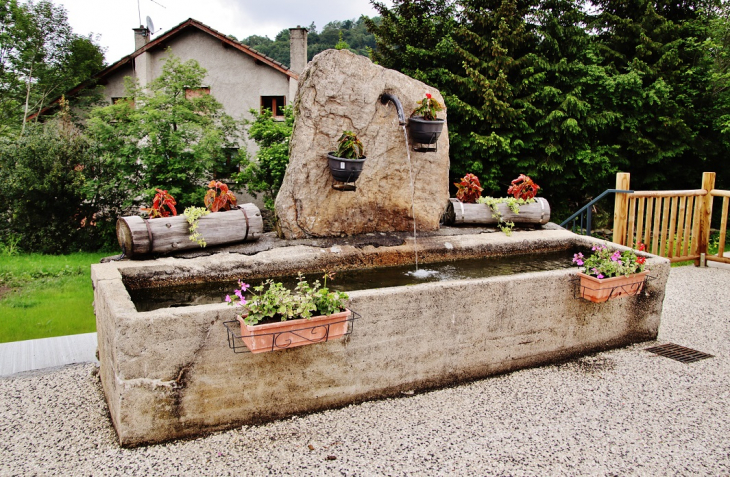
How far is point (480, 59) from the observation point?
37.8ft

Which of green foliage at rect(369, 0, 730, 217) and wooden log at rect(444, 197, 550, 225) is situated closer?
wooden log at rect(444, 197, 550, 225)

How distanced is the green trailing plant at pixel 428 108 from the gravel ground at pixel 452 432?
106 inches

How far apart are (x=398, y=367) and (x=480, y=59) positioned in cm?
937

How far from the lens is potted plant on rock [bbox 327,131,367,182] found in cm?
489

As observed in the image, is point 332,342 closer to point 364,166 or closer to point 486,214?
→ point 364,166

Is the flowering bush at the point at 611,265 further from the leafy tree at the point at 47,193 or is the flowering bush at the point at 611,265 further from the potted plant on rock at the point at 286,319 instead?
the leafy tree at the point at 47,193

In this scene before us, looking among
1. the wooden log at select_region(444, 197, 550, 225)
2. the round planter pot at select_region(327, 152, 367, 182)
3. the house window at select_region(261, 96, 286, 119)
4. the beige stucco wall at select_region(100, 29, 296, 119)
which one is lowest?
the wooden log at select_region(444, 197, 550, 225)

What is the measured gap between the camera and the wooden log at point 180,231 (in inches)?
167

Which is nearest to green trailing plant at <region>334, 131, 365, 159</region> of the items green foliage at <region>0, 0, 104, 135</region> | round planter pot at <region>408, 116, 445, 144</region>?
round planter pot at <region>408, 116, 445, 144</region>

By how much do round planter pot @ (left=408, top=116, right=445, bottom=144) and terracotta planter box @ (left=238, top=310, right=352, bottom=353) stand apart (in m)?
2.69

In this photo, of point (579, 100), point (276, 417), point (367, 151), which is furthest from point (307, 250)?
point (579, 100)

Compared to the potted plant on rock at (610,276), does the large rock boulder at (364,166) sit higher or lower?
higher

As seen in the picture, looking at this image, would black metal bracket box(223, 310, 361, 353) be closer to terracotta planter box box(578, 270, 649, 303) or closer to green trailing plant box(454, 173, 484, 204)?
terracotta planter box box(578, 270, 649, 303)

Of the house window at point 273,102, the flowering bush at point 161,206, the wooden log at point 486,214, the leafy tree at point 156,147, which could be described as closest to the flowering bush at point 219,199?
the flowering bush at point 161,206
